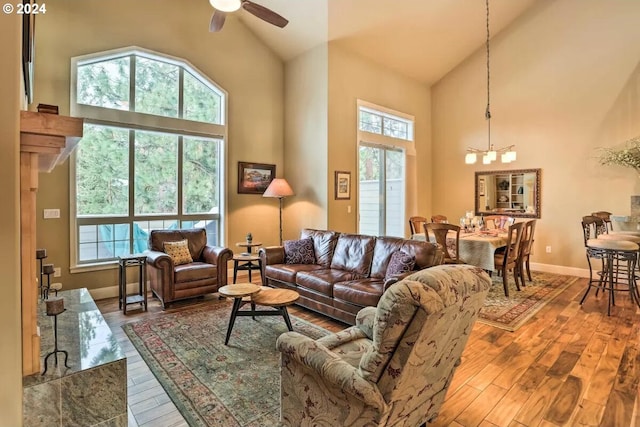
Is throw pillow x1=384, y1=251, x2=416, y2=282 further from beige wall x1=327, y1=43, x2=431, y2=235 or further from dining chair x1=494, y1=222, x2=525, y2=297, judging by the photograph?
beige wall x1=327, y1=43, x2=431, y2=235

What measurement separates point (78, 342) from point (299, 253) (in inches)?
113

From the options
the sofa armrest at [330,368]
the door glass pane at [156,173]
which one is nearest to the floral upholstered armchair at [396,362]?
the sofa armrest at [330,368]

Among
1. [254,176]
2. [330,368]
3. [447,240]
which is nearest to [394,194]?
[447,240]

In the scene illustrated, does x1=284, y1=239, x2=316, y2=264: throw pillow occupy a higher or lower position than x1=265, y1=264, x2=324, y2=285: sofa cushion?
higher

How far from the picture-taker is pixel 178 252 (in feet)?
15.2

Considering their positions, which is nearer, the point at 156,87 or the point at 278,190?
the point at 156,87

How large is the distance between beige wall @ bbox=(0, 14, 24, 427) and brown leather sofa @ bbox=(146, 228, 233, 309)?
2.82 metres

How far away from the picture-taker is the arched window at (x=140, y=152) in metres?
4.54

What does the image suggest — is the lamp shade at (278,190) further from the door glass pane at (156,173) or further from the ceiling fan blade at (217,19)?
the ceiling fan blade at (217,19)

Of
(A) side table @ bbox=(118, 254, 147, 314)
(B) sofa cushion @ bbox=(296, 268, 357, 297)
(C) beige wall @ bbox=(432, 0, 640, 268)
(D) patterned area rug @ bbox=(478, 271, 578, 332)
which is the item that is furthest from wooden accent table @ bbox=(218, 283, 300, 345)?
(C) beige wall @ bbox=(432, 0, 640, 268)

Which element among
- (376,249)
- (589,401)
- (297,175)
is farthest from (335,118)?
(589,401)

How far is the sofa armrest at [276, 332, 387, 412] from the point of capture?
1.44m

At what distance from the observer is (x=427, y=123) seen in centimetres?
786

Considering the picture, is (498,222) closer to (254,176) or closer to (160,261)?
(254,176)
